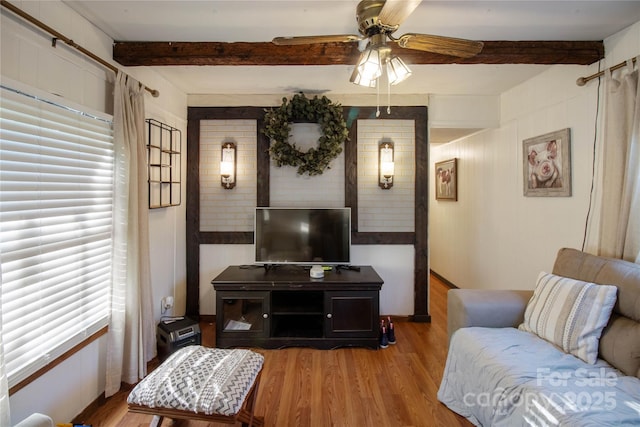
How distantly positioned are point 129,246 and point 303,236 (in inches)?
59.7

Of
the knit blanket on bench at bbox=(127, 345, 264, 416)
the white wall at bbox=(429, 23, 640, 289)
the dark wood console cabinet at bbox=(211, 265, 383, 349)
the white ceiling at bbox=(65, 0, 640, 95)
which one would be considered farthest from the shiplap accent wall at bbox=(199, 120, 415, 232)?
the knit blanket on bench at bbox=(127, 345, 264, 416)

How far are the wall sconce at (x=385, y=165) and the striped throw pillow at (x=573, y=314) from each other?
1.76 metres

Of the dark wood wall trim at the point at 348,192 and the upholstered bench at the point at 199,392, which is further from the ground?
the dark wood wall trim at the point at 348,192

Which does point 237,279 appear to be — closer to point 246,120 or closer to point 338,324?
point 338,324

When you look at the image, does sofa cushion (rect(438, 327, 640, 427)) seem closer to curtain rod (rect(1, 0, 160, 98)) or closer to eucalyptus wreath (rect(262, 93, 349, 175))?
eucalyptus wreath (rect(262, 93, 349, 175))

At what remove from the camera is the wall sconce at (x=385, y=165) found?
3404 millimetres

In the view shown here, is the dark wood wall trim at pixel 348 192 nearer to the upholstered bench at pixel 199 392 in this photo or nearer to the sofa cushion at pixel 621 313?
the sofa cushion at pixel 621 313

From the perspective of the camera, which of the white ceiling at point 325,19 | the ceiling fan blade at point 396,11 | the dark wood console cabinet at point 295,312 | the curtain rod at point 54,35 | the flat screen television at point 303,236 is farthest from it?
the flat screen television at point 303,236

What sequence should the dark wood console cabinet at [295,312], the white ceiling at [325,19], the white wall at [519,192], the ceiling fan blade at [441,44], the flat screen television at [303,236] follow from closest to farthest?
1. the ceiling fan blade at [441,44]
2. the white ceiling at [325,19]
3. the white wall at [519,192]
4. the dark wood console cabinet at [295,312]
5. the flat screen television at [303,236]

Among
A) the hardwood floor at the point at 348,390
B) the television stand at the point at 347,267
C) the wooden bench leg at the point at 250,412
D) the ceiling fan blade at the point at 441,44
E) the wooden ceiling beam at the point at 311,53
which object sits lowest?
the hardwood floor at the point at 348,390

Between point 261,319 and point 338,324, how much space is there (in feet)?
2.33

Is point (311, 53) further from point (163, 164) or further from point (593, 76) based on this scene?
point (593, 76)

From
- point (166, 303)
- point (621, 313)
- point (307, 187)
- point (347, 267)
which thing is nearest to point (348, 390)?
point (347, 267)

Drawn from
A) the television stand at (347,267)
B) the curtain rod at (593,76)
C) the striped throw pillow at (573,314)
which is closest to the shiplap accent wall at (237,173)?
the television stand at (347,267)
